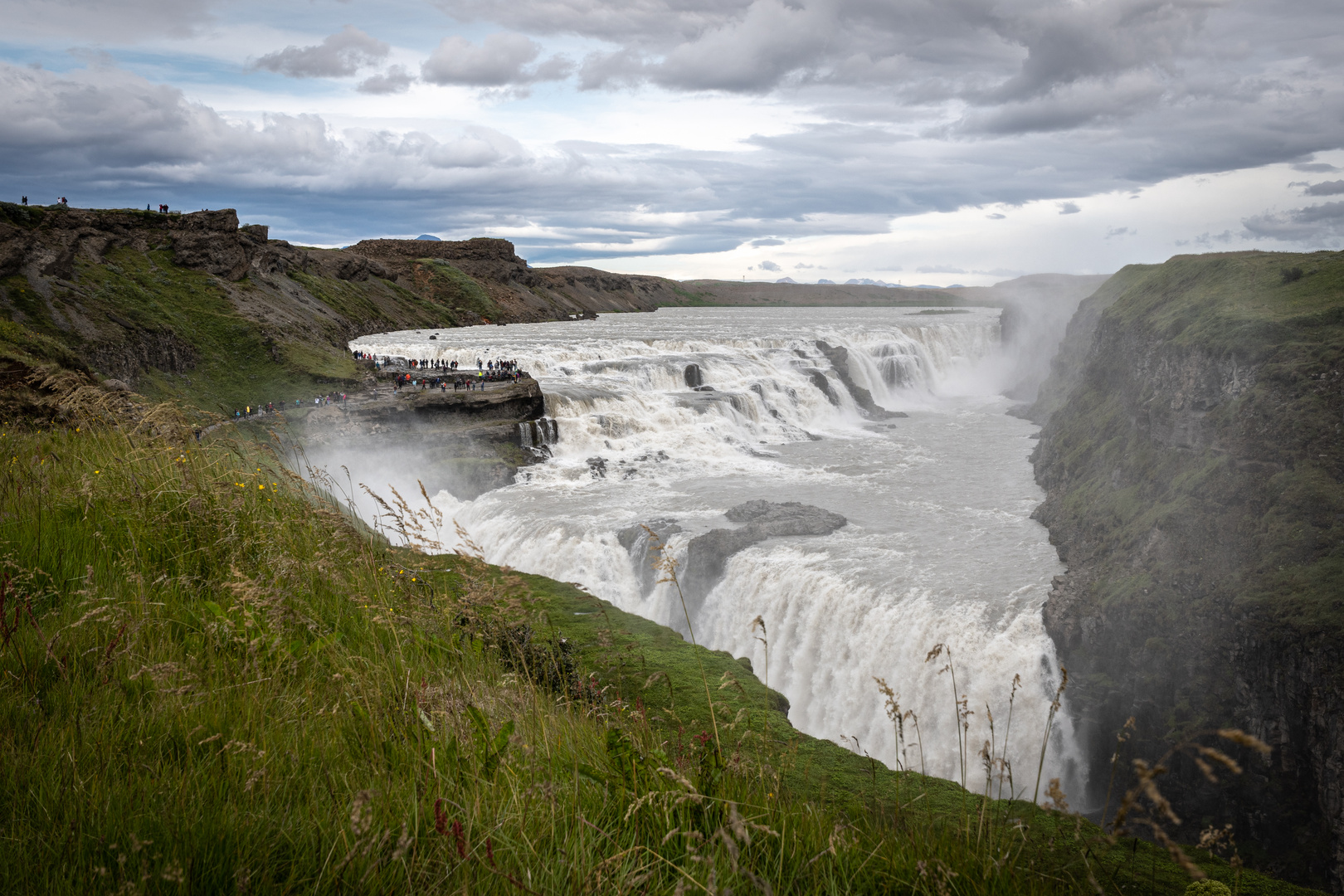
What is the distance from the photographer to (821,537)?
1758cm

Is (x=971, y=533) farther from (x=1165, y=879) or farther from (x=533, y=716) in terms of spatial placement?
(x=533, y=716)

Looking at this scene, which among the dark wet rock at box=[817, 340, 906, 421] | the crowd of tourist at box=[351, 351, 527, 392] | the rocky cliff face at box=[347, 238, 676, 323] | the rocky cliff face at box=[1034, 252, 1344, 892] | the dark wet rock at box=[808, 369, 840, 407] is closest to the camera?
the rocky cliff face at box=[1034, 252, 1344, 892]

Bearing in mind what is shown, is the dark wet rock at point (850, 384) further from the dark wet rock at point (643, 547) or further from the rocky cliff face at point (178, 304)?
the rocky cliff face at point (178, 304)

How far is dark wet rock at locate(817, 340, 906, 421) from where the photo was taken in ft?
127

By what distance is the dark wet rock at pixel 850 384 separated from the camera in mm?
38656

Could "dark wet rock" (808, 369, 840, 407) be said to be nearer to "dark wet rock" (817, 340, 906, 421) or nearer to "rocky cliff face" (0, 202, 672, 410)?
"dark wet rock" (817, 340, 906, 421)

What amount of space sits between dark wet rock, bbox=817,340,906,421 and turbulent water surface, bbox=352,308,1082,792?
75 cm

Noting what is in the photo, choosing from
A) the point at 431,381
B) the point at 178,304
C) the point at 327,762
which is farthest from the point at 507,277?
the point at 327,762

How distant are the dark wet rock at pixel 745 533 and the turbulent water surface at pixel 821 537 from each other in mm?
327

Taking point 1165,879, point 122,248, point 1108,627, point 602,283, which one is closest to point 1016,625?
point 1108,627

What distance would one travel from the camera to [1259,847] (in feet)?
29.6

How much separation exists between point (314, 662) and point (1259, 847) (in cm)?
1104

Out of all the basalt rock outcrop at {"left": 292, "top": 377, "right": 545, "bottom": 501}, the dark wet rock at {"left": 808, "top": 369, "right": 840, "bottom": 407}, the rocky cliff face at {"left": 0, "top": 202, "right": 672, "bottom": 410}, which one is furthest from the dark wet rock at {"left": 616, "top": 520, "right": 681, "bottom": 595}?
the dark wet rock at {"left": 808, "top": 369, "right": 840, "bottom": 407}

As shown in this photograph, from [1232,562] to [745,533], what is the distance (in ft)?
30.2
